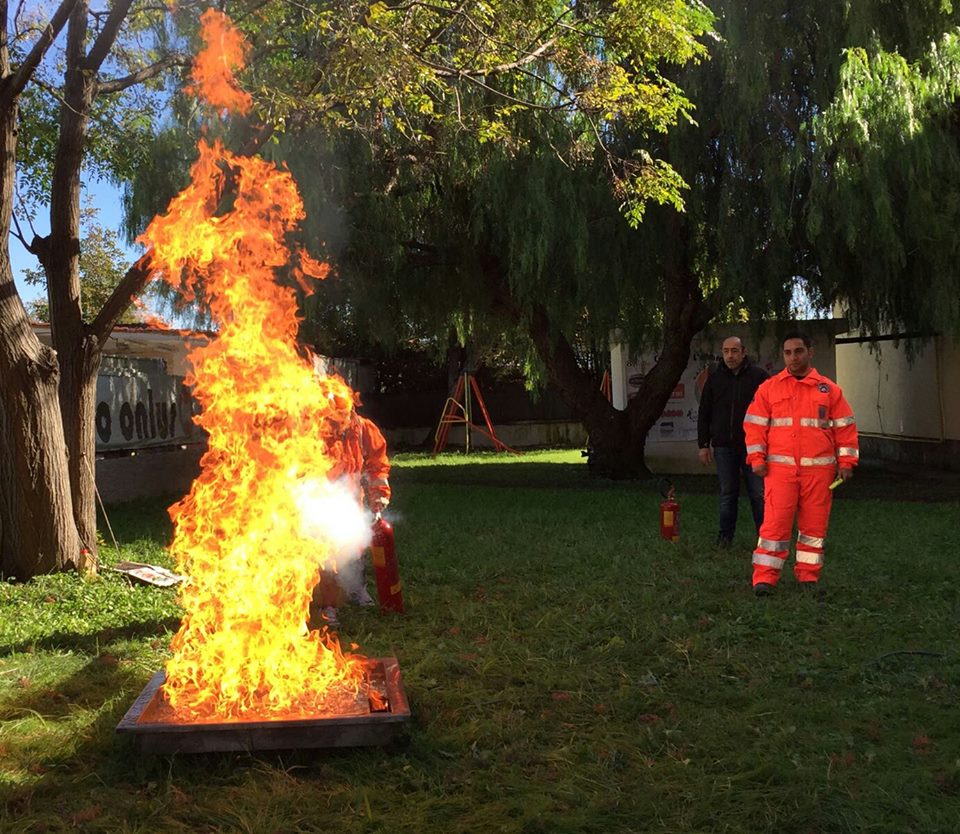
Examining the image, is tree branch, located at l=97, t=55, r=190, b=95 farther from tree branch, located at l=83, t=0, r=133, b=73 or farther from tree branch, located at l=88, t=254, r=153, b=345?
tree branch, located at l=88, t=254, r=153, b=345

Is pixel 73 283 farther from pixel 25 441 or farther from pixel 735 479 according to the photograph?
pixel 735 479

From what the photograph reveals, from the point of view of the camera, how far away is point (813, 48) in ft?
42.3

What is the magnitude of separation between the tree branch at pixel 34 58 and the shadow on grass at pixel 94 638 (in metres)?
4.41

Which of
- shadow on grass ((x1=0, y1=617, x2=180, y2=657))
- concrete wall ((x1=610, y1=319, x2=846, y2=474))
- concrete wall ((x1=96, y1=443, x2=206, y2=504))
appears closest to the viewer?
shadow on grass ((x1=0, y1=617, x2=180, y2=657))

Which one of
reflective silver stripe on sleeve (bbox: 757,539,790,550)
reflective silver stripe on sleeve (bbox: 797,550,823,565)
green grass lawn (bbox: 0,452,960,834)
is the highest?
reflective silver stripe on sleeve (bbox: 757,539,790,550)

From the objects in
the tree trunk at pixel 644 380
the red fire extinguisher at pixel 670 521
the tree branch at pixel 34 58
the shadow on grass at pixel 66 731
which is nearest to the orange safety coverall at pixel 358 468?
the shadow on grass at pixel 66 731

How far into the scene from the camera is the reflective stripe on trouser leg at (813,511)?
22.3ft

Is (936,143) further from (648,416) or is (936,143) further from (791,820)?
(791,820)

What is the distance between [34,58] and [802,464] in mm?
6741

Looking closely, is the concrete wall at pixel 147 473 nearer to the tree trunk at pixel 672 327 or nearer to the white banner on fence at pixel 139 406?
the white banner on fence at pixel 139 406

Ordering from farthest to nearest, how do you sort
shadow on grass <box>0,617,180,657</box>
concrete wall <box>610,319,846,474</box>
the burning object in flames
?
1. concrete wall <box>610,319,846,474</box>
2. shadow on grass <box>0,617,180,657</box>
3. the burning object in flames

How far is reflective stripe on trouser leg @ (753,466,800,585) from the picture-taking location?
22.1 feet

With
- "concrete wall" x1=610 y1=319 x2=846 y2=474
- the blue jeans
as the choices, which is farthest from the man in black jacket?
"concrete wall" x1=610 y1=319 x2=846 y2=474

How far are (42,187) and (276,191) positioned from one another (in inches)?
237
